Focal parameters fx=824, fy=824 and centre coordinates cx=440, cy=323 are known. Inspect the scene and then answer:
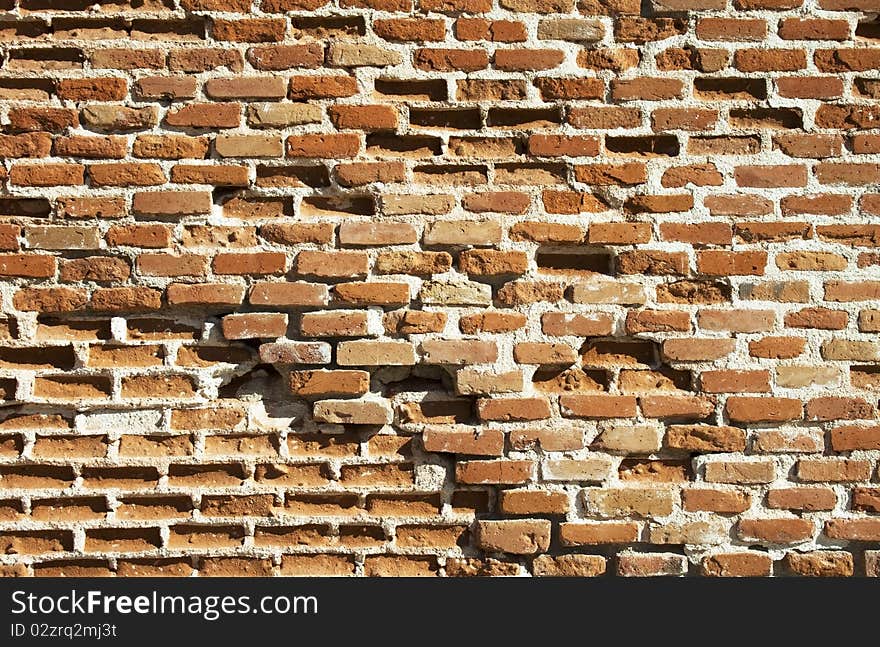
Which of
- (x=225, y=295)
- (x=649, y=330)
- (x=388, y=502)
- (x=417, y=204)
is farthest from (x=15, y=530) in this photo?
(x=649, y=330)

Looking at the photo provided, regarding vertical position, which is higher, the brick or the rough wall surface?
the rough wall surface

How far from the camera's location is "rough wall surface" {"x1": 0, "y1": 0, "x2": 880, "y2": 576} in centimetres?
221

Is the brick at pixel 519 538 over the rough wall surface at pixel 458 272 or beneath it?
beneath

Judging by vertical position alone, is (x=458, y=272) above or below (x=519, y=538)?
above

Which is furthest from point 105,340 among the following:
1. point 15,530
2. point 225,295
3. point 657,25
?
point 657,25

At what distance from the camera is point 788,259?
7.30 feet

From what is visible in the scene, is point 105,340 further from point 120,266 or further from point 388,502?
point 388,502

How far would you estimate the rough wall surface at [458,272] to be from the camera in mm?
2215

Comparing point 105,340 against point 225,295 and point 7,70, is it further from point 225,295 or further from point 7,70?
point 7,70

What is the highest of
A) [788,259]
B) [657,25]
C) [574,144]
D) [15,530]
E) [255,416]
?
[657,25]

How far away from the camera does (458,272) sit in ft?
7.29

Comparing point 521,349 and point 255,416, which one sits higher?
point 521,349

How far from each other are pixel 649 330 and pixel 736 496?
0.50m

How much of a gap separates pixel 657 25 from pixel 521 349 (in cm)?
95
